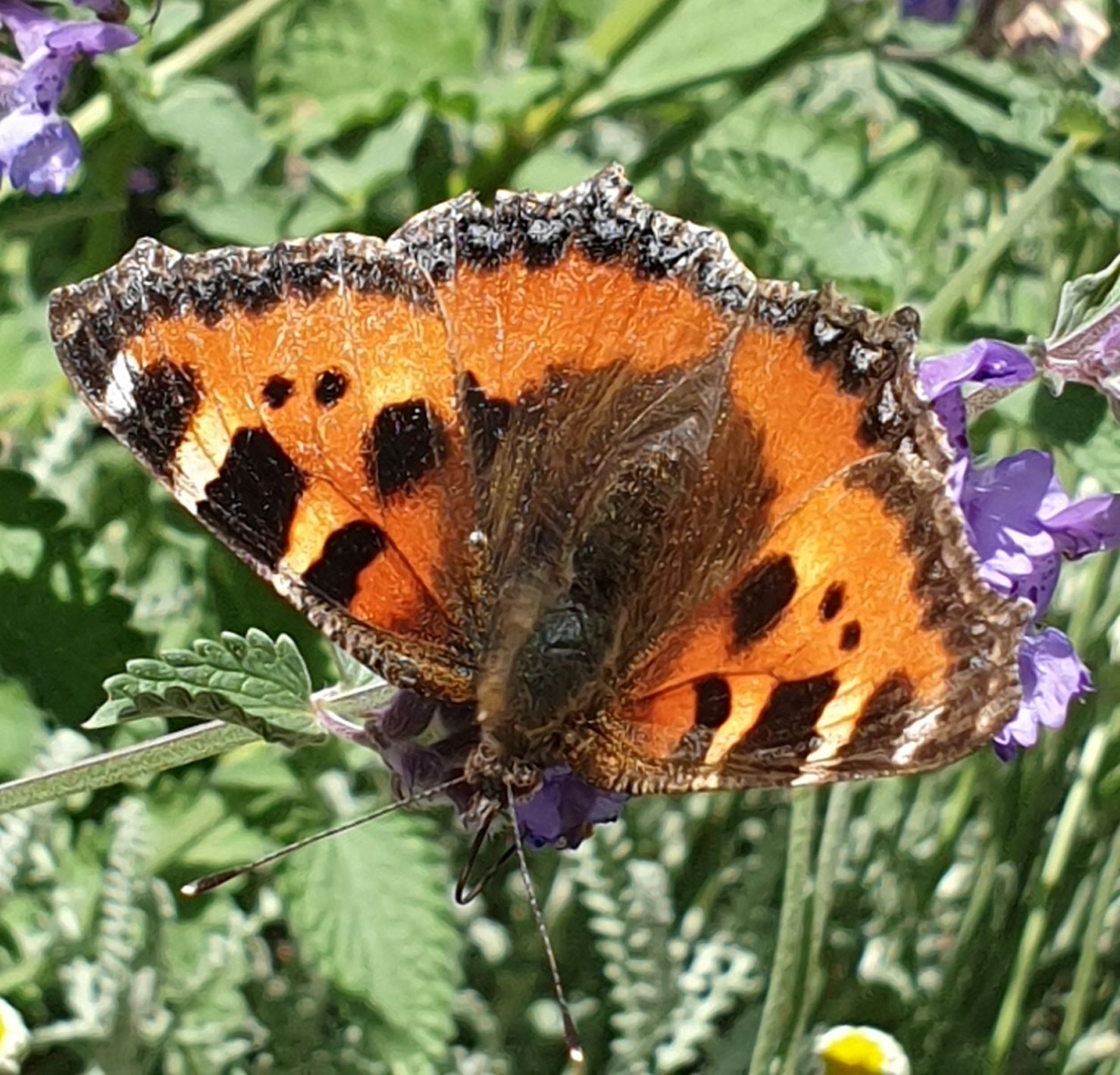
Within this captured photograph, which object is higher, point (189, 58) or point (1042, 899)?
point (189, 58)

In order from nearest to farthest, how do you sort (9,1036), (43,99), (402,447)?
(402,447) → (9,1036) → (43,99)

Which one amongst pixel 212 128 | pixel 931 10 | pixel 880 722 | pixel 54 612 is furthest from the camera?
pixel 931 10

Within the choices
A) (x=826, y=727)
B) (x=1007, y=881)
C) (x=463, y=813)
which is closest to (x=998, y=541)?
(x=826, y=727)

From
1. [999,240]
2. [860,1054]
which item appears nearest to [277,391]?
[860,1054]

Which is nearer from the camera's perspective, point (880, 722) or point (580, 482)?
point (880, 722)

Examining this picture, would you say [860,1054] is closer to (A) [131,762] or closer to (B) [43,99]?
(A) [131,762]

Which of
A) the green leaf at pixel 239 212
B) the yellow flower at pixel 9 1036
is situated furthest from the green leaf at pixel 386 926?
the green leaf at pixel 239 212

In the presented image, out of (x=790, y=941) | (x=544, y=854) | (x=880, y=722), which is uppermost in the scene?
(x=544, y=854)
